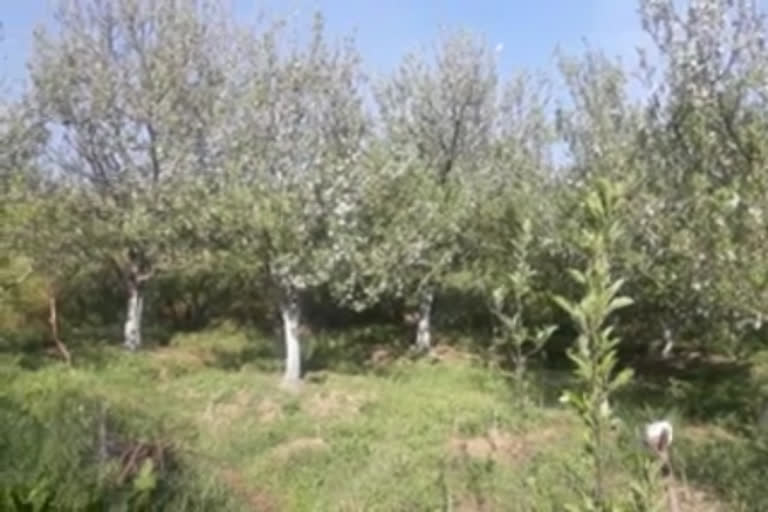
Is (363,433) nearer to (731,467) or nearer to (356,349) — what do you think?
(731,467)

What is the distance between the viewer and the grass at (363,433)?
531 inches

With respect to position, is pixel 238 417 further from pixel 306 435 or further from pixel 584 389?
pixel 584 389

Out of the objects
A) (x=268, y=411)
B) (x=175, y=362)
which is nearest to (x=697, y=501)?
(x=268, y=411)

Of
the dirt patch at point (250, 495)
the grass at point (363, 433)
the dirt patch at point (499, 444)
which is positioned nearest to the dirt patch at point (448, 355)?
the grass at point (363, 433)

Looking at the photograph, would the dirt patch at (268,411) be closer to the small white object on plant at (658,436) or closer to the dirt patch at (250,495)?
the dirt patch at (250,495)

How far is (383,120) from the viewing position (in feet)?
109

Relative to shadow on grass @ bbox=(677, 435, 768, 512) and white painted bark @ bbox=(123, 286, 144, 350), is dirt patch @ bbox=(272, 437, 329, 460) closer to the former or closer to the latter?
shadow on grass @ bbox=(677, 435, 768, 512)

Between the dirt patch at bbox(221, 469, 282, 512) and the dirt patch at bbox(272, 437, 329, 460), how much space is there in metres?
1.37

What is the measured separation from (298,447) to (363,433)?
1.59m

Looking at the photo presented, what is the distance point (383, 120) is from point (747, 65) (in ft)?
56.3

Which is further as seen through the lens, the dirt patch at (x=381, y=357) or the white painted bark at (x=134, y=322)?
the white painted bark at (x=134, y=322)

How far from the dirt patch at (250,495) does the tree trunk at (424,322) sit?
15098 millimetres

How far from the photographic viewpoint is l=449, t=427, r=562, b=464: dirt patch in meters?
15.4

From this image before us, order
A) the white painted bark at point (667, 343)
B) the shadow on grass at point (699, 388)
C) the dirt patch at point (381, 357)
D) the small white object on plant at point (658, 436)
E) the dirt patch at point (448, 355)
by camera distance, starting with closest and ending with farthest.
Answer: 1. the small white object on plant at point (658, 436)
2. the shadow on grass at point (699, 388)
3. the dirt patch at point (381, 357)
4. the white painted bark at point (667, 343)
5. the dirt patch at point (448, 355)
